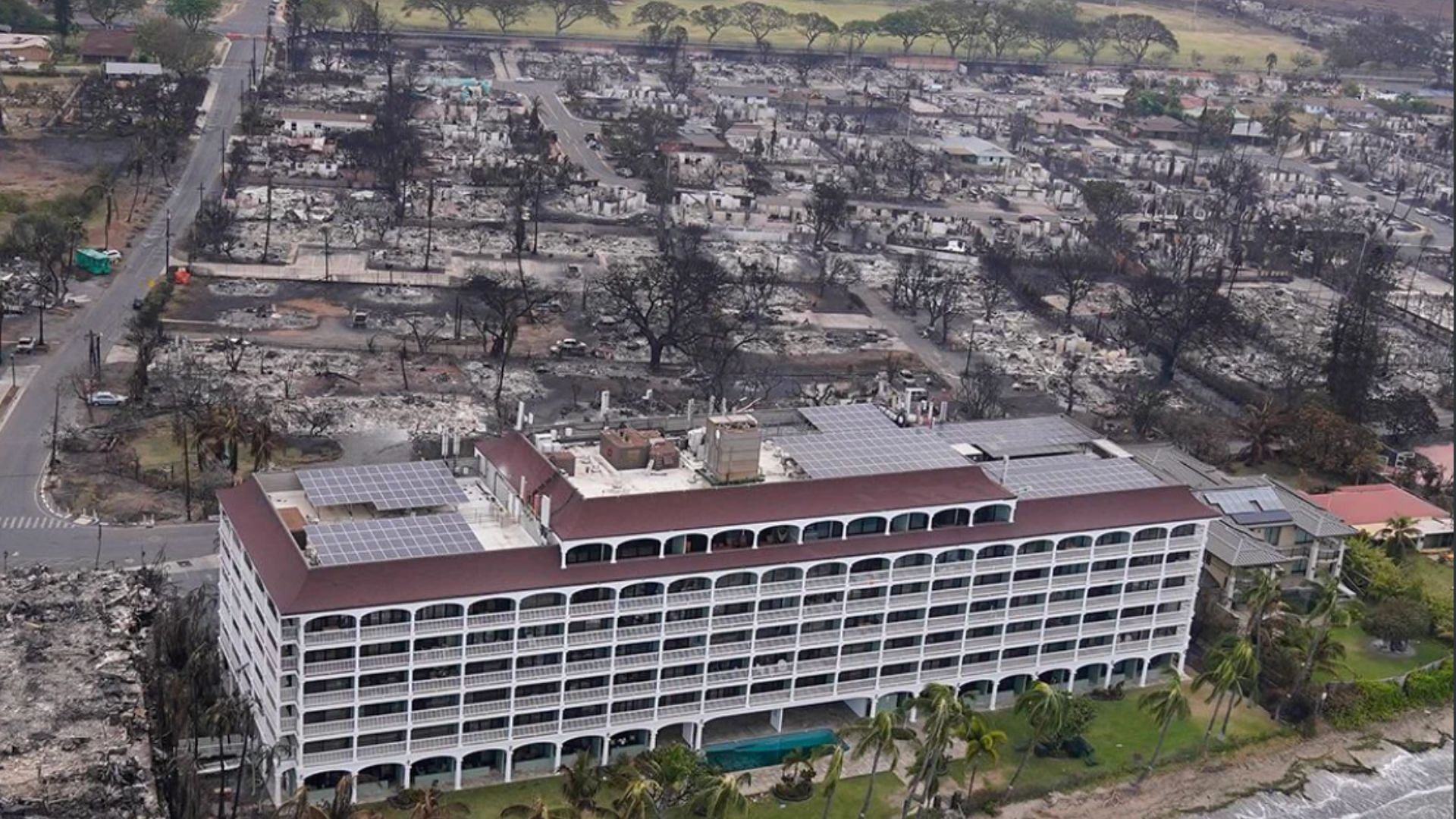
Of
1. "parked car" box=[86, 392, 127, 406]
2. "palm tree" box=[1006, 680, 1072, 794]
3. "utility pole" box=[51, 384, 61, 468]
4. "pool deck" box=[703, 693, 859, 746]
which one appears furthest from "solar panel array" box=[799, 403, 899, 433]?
"parked car" box=[86, 392, 127, 406]

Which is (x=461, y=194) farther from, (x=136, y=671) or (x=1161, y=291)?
(x=136, y=671)

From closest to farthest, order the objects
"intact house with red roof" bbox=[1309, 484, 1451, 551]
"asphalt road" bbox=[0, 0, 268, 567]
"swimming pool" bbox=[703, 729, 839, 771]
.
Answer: "swimming pool" bbox=[703, 729, 839, 771]
"asphalt road" bbox=[0, 0, 268, 567]
"intact house with red roof" bbox=[1309, 484, 1451, 551]

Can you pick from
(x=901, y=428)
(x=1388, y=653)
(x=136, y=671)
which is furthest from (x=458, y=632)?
(x=1388, y=653)

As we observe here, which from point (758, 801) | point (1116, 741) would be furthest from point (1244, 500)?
point (758, 801)

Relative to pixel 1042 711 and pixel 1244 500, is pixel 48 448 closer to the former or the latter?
pixel 1042 711

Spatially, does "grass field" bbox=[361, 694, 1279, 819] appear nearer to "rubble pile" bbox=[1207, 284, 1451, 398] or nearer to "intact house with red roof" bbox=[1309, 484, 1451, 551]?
"intact house with red roof" bbox=[1309, 484, 1451, 551]
